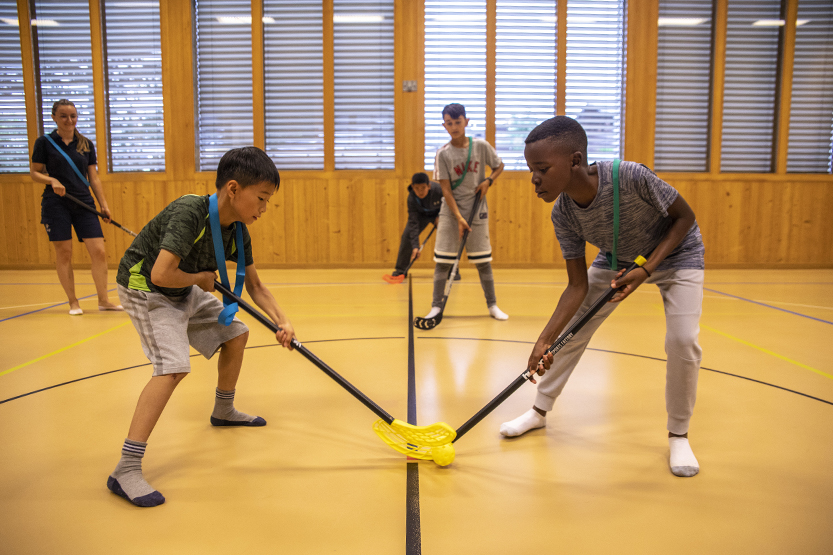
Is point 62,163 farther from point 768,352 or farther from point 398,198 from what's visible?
point 768,352

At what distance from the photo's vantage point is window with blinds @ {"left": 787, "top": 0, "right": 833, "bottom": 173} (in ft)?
24.2

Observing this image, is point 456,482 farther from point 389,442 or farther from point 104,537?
point 104,537

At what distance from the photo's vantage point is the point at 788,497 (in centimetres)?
158

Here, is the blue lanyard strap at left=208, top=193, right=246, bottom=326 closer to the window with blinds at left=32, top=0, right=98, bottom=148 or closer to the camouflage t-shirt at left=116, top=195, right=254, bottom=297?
the camouflage t-shirt at left=116, top=195, right=254, bottom=297

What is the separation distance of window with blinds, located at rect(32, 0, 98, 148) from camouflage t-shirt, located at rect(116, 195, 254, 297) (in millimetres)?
6788

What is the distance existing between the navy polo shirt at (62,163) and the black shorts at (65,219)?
0.24ft

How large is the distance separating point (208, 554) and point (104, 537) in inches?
11.9

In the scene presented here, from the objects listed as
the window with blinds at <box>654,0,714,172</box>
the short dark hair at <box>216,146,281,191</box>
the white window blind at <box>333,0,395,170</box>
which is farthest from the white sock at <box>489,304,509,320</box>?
the window with blinds at <box>654,0,714,172</box>

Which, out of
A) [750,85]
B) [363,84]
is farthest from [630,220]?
[750,85]

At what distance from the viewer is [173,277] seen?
166 centimetres

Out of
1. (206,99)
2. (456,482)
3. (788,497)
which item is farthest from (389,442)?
(206,99)

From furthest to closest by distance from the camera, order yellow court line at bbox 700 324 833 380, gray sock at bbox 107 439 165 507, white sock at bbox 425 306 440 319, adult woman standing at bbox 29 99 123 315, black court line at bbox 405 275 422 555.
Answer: adult woman standing at bbox 29 99 123 315
white sock at bbox 425 306 440 319
yellow court line at bbox 700 324 833 380
gray sock at bbox 107 439 165 507
black court line at bbox 405 275 422 555

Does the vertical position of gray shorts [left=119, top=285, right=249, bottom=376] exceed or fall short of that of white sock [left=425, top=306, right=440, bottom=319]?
it exceeds it

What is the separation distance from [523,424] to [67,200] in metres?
4.03
